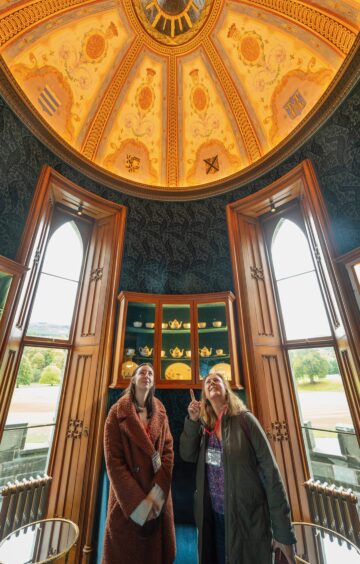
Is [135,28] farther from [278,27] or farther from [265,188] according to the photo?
[265,188]

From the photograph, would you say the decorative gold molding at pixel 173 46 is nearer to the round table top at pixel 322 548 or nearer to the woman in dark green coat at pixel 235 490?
the woman in dark green coat at pixel 235 490

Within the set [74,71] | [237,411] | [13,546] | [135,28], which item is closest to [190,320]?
[237,411]

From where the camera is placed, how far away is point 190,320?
3621 millimetres

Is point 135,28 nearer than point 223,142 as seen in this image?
Yes

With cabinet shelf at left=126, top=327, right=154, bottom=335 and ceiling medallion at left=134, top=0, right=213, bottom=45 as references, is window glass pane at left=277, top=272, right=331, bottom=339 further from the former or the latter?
ceiling medallion at left=134, top=0, right=213, bottom=45

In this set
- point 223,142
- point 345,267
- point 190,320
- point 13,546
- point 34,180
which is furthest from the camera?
point 223,142

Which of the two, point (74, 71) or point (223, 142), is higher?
point (74, 71)

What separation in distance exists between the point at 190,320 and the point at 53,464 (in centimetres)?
235

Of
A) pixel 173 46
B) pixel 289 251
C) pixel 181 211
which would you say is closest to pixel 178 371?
pixel 289 251

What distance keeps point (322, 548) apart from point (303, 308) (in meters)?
2.43

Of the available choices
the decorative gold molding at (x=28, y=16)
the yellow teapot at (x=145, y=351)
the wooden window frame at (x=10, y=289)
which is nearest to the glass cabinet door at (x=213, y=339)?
the yellow teapot at (x=145, y=351)

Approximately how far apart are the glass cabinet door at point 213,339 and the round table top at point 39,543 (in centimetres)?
193

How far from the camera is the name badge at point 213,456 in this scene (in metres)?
1.74

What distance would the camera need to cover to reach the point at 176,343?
357 cm
